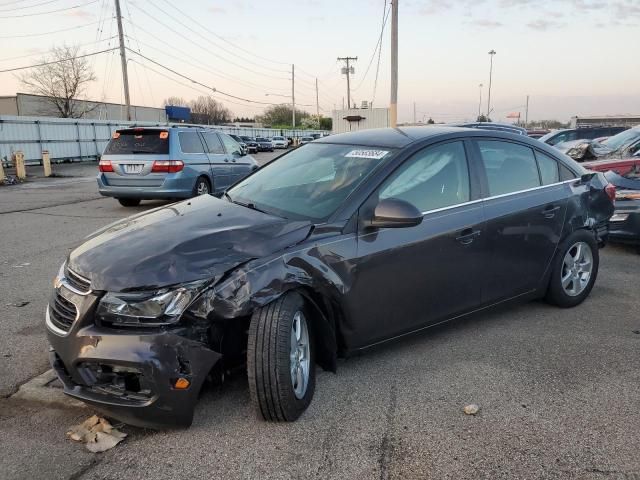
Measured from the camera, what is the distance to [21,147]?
24.2 metres

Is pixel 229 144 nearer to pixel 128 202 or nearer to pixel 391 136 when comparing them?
pixel 128 202

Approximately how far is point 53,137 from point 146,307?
27133 mm

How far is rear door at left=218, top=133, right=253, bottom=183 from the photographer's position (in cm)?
1219

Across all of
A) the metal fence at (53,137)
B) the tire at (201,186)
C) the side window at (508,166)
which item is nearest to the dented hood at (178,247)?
the side window at (508,166)

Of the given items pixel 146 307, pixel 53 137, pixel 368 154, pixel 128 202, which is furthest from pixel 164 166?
pixel 53 137

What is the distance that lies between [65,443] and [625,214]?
22.3ft

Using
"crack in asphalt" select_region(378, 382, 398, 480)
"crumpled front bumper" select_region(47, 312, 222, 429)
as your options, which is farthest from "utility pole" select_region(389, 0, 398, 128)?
"crumpled front bumper" select_region(47, 312, 222, 429)

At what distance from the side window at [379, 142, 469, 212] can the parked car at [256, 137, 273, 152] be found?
41.9m

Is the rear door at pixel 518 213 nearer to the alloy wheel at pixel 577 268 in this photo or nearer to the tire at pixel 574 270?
the tire at pixel 574 270

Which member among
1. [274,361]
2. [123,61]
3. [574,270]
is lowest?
[574,270]

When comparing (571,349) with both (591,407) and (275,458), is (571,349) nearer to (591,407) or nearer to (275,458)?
(591,407)

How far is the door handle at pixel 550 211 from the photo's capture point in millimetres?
4490

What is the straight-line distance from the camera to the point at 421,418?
122 inches

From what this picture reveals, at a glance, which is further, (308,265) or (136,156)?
(136,156)
